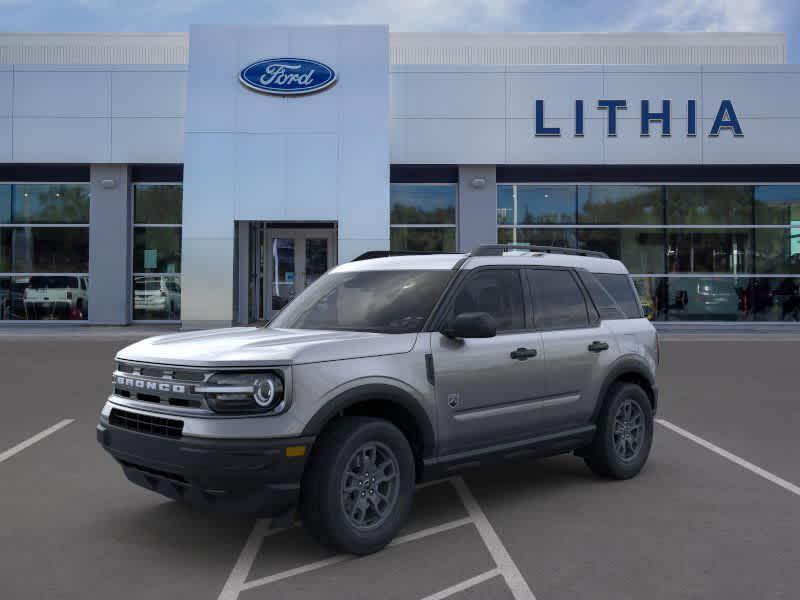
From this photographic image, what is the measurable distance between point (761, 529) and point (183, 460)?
3.62 m

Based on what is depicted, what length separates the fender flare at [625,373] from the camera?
20.7 feet

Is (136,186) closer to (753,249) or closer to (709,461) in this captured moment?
(753,249)

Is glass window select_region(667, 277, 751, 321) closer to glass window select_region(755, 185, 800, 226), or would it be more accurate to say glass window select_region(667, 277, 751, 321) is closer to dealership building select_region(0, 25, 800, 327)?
dealership building select_region(0, 25, 800, 327)

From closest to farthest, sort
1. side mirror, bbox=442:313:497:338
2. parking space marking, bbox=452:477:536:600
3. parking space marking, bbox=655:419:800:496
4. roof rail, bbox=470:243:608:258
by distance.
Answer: parking space marking, bbox=452:477:536:600, side mirror, bbox=442:313:497:338, roof rail, bbox=470:243:608:258, parking space marking, bbox=655:419:800:496

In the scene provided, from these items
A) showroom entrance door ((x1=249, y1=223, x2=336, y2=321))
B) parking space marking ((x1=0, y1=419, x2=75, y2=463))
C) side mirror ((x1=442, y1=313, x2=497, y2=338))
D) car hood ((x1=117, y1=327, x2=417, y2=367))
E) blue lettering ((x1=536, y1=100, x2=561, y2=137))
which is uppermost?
blue lettering ((x1=536, y1=100, x2=561, y2=137))

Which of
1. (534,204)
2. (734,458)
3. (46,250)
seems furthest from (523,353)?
(46,250)

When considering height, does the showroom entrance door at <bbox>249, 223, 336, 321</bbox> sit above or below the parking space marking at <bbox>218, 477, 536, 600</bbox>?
above

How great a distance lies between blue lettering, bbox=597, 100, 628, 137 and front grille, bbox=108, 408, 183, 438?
67.8ft

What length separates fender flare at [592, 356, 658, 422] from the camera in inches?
248

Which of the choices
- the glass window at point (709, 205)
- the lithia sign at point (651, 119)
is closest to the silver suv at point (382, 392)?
the lithia sign at point (651, 119)

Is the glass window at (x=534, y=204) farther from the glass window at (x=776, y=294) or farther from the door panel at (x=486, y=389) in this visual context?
the door panel at (x=486, y=389)

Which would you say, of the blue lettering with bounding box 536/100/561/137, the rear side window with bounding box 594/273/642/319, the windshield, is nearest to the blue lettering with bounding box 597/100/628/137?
the blue lettering with bounding box 536/100/561/137

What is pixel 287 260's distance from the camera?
1035 inches

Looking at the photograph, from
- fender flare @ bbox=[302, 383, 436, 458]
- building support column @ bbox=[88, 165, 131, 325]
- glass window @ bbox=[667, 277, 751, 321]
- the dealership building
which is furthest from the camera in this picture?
glass window @ bbox=[667, 277, 751, 321]
